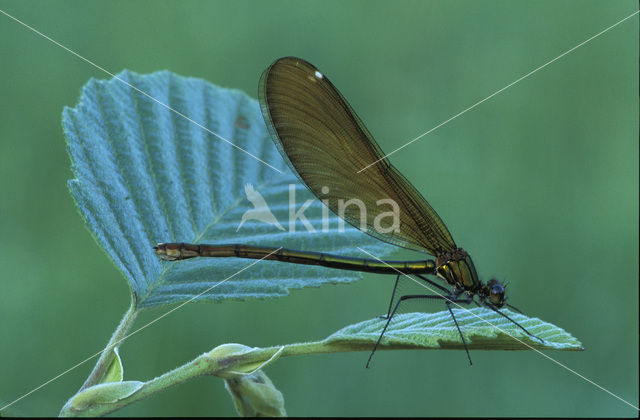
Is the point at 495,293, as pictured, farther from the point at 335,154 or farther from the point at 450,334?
the point at 450,334

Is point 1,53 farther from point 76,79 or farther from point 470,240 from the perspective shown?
point 470,240

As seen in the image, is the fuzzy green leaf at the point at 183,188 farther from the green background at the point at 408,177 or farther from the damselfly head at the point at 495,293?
the green background at the point at 408,177

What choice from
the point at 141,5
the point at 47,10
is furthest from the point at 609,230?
the point at 47,10

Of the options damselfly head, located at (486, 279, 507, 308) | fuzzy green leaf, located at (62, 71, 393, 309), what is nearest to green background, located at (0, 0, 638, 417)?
damselfly head, located at (486, 279, 507, 308)

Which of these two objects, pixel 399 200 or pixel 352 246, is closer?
pixel 352 246

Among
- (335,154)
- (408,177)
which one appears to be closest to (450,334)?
(335,154)

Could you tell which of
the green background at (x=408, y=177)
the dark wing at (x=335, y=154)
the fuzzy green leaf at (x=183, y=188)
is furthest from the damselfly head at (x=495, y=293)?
the green background at (x=408, y=177)
